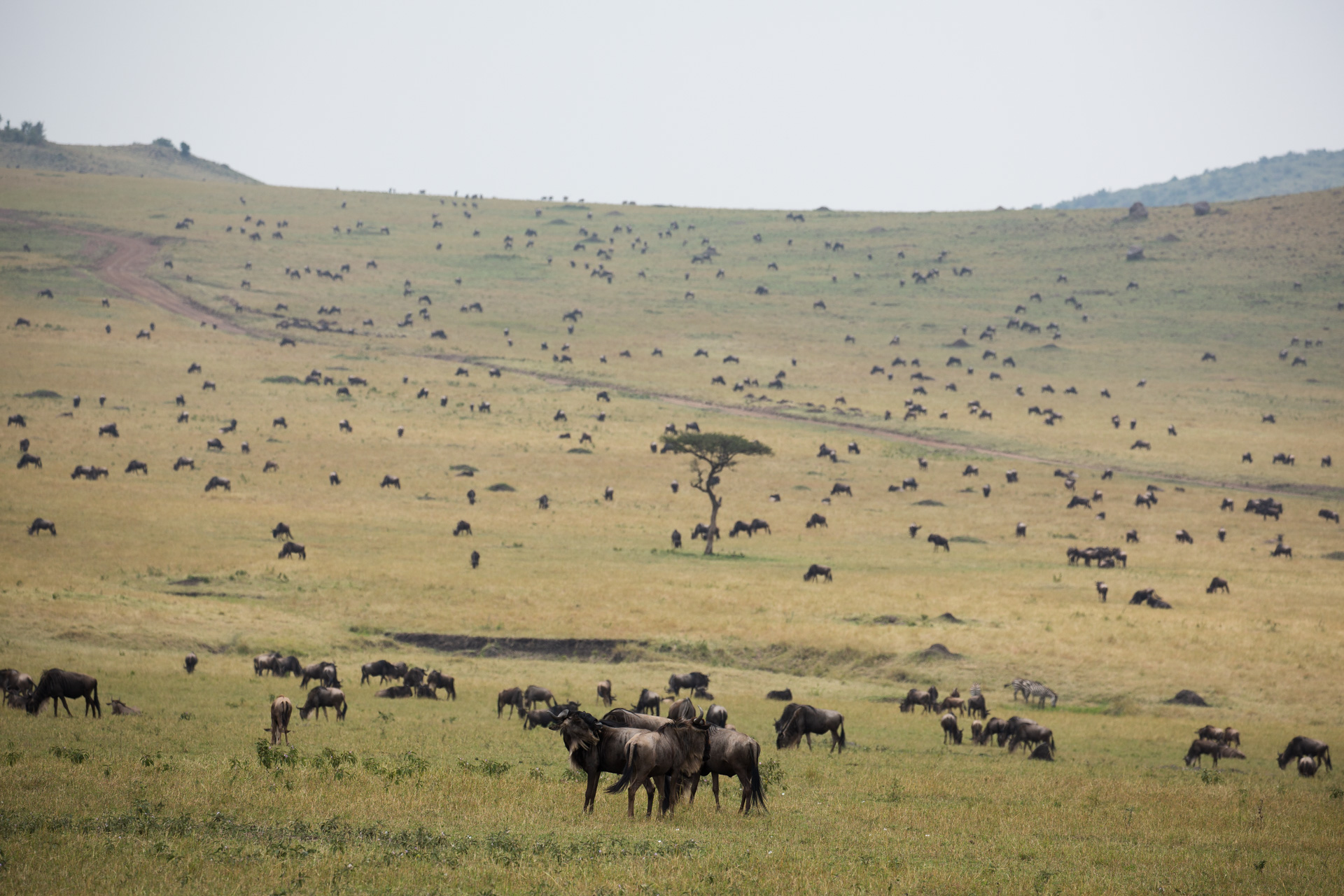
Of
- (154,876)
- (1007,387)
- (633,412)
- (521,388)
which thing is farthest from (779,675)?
(1007,387)

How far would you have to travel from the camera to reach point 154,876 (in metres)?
10.4

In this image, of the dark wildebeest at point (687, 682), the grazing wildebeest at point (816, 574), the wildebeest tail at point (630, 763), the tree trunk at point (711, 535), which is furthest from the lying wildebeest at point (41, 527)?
the wildebeest tail at point (630, 763)

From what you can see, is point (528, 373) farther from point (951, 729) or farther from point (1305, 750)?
point (1305, 750)

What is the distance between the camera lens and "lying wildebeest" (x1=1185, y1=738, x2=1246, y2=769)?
24.4 metres

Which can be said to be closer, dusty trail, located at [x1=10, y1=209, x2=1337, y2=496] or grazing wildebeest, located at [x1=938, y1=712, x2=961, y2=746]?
grazing wildebeest, located at [x1=938, y1=712, x2=961, y2=746]

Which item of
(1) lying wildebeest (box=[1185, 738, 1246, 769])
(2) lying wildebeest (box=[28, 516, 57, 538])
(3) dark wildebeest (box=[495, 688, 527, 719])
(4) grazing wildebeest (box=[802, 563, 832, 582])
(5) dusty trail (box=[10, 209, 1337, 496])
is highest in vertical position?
(5) dusty trail (box=[10, 209, 1337, 496])

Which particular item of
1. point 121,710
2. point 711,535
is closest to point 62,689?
point 121,710

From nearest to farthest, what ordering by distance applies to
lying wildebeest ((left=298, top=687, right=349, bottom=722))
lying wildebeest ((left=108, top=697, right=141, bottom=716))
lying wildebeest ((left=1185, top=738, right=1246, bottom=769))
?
lying wildebeest ((left=108, top=697, right=141, bottom=716))
lying wildebeest ((left=1185, top=738, right=1246, bottom=769))
lying wildebeest ((left=298, top=687, right=349, bottom=722))

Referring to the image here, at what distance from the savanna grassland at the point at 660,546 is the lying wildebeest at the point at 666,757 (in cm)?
59

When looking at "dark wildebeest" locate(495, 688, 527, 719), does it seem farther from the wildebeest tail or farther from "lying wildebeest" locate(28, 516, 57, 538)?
"lying wildebeest" locate(28, 516, 57, 538)

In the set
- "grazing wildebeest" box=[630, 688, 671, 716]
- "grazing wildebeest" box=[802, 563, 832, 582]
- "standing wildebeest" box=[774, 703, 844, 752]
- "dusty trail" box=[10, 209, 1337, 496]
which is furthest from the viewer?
"dusty trail" box=[10, 209, 1337, 496]

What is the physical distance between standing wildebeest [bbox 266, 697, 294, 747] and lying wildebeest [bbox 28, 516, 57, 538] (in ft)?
95.5

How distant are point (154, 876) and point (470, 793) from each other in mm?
5232

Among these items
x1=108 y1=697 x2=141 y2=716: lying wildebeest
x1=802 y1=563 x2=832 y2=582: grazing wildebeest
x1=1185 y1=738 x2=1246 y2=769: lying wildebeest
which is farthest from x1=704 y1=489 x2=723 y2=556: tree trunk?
x1=108 y1=697 x2=141 y2=716: lying wildebeest
